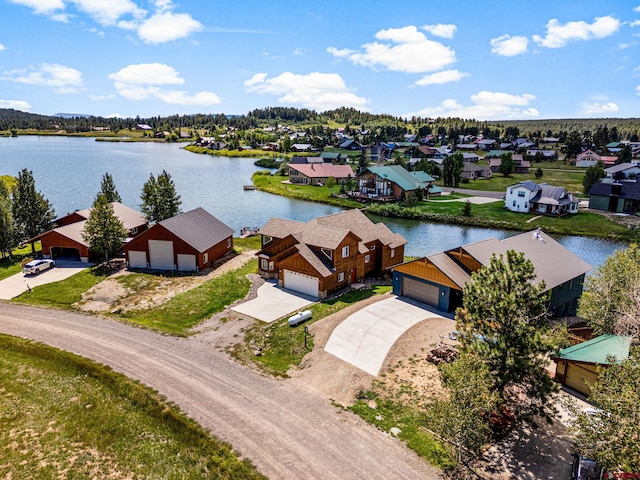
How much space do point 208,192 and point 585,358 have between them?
82944mm

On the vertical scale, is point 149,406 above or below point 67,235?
below

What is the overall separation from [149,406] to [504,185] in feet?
327

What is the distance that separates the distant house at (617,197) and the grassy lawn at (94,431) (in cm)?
8045

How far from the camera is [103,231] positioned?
4231cm

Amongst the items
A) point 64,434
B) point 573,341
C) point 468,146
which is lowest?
point 64,434

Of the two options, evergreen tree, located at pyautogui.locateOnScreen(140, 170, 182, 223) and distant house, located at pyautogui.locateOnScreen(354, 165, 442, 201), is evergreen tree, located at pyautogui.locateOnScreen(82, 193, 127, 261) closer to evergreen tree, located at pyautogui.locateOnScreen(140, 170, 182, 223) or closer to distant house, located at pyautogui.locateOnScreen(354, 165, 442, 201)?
evergreen tree, located at pyautogui.locateOnScreen(140, 170, 182, 223)

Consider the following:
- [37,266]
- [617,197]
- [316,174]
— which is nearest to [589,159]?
[617,197]

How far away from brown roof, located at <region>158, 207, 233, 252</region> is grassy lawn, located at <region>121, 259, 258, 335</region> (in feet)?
17.8

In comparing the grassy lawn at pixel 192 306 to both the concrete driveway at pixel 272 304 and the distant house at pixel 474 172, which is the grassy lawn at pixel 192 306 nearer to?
the concrete driveway at pixel 272 304

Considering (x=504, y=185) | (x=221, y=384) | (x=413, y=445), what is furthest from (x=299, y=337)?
(x=504, y=185)

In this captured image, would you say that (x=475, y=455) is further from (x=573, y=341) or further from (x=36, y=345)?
(x=36, y=345)

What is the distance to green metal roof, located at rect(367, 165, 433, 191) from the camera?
87062 mm

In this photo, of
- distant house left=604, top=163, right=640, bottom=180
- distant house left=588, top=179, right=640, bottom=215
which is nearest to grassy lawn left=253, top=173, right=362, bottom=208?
distant house left=588, top=179, right=640, bottom=215

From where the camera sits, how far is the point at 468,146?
6594 inches
